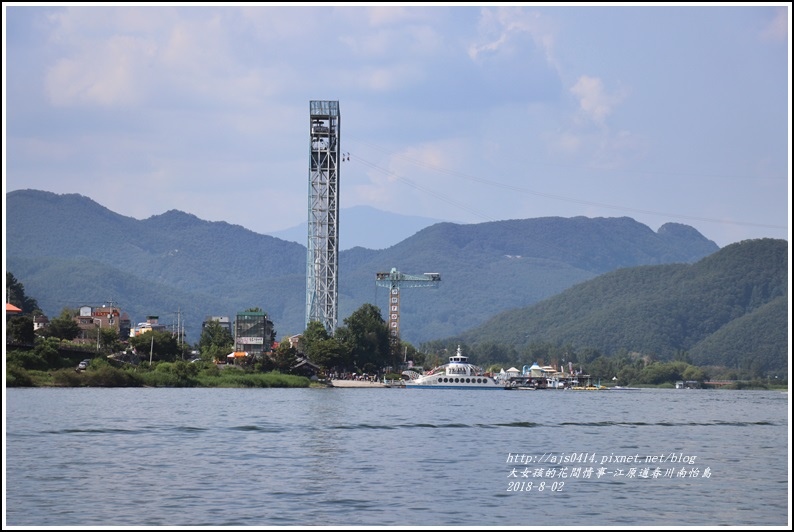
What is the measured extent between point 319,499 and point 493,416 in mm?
38320

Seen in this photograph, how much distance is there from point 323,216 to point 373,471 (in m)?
126

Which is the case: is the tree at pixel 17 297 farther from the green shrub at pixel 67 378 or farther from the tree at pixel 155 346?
the green shrub at pixel 67 378

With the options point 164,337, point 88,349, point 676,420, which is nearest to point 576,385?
point 164,337

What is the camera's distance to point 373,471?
35.4m

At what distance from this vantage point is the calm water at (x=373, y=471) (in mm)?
27531

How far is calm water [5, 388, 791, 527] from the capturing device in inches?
1084

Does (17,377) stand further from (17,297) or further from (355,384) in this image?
(17,297)

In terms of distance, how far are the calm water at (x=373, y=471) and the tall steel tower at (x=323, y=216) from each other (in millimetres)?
98526

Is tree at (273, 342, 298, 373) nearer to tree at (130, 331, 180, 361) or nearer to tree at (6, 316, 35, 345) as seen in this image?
tree at (130, 331, 180, 361)

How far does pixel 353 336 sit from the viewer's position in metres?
148

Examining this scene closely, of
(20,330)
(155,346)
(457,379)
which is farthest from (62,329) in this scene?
(457,379)

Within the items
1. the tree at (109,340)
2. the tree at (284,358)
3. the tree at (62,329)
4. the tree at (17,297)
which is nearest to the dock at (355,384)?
the tree at (284,358)

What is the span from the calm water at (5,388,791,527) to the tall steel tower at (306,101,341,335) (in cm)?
9853

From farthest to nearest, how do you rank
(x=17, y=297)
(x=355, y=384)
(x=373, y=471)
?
(x=17, y=297) < (x=355, y=384) < (x=373, y=471)
